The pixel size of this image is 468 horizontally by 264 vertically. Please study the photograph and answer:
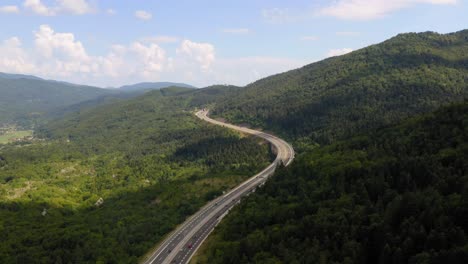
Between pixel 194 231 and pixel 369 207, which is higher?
pixel 369 207

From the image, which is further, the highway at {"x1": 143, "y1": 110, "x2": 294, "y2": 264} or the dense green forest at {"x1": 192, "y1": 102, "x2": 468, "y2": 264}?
the highway at {"x1": 143, "y1": 110, "x2": 294, "y2": 264}

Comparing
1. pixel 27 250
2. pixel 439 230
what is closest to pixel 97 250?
pixel 27 250

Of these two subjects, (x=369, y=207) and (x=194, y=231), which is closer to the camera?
(x=369, y=207)

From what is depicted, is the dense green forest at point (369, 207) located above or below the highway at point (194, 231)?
above

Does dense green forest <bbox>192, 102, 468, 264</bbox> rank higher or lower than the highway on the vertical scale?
higher

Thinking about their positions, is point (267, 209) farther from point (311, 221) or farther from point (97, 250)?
point (97, 250)

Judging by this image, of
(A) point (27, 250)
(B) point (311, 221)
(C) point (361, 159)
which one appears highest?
(C) point (361, 159)

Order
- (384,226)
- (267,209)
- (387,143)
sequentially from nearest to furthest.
→ (384,226) < (267,209) < (387,143)

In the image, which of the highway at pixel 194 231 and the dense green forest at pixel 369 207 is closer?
the dense green forest at pixel 369 207
